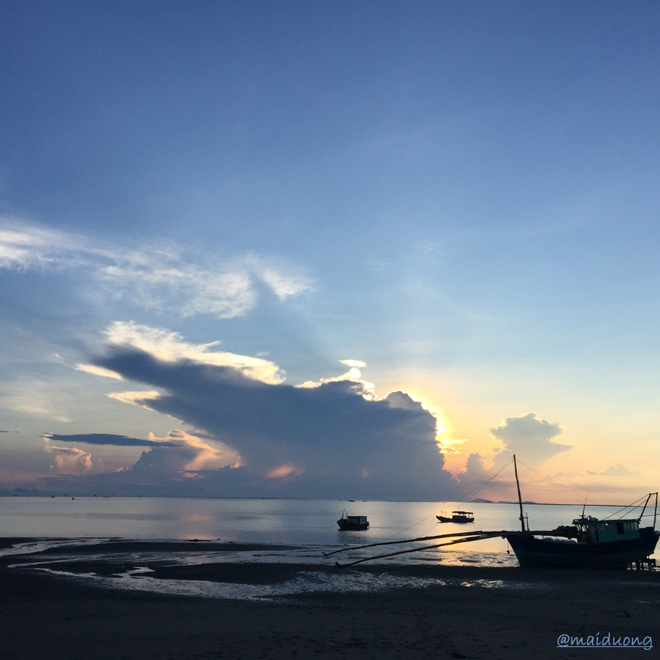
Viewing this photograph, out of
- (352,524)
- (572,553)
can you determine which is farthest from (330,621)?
(352,524)

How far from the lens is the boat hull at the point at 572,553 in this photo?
45.5 metres

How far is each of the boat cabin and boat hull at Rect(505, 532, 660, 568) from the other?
0.89 metres

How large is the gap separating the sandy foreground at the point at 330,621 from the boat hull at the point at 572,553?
906 cm

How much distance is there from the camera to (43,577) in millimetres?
35719

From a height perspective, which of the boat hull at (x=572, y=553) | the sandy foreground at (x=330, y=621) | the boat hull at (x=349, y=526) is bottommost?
the boat hull at (x=349, y=526)

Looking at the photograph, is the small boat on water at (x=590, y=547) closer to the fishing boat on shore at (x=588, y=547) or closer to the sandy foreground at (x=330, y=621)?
the fishing boat on shore at (x=588, y=547)

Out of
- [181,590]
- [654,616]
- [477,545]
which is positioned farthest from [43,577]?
[477,545]

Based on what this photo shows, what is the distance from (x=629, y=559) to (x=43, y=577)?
47.6m

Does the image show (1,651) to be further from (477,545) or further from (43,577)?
(477,545)

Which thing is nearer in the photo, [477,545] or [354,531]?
[477,545]

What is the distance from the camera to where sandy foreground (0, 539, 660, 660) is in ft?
59.8

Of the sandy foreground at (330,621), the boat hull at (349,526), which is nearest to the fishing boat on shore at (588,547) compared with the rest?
the sandy foreground at (330,621)

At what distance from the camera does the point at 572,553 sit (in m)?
45.4

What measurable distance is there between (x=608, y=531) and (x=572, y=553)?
4.87m
